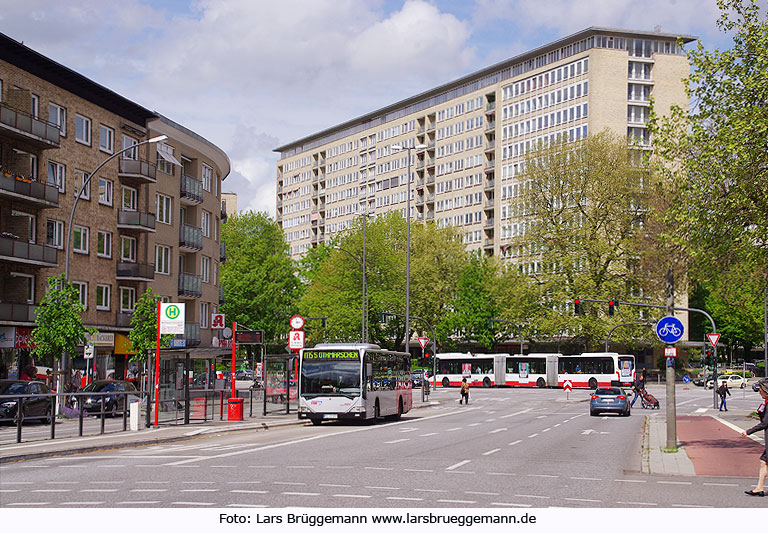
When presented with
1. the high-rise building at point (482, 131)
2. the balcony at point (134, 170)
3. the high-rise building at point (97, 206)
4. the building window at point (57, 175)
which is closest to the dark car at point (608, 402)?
the high-rise building at point (97, 206)

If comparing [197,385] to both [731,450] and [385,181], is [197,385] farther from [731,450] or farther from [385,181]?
[385,181]

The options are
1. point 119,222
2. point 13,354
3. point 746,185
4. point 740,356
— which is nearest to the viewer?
point 746,185

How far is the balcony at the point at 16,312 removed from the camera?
4203cm

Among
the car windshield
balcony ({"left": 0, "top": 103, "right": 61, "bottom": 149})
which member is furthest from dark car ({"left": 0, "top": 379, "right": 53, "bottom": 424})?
balcony ({"left": 0, "top": 103, "right": 61, "bottom": 149})

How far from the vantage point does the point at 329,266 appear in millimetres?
88312

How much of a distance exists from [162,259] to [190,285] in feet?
12.3

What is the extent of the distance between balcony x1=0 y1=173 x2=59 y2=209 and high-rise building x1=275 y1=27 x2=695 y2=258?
49.3 metres

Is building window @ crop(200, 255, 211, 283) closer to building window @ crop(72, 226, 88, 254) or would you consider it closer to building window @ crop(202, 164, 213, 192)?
building window @ crop(202, 164, 213, 192)

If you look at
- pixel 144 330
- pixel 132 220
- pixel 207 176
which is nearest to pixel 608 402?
pixel 144 330

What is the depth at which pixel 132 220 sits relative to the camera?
52.1 meters

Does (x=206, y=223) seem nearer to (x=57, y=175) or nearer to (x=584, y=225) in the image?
(x=57, y=175)

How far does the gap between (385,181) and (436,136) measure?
39.9 feet

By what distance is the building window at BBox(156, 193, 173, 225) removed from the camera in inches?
2239
